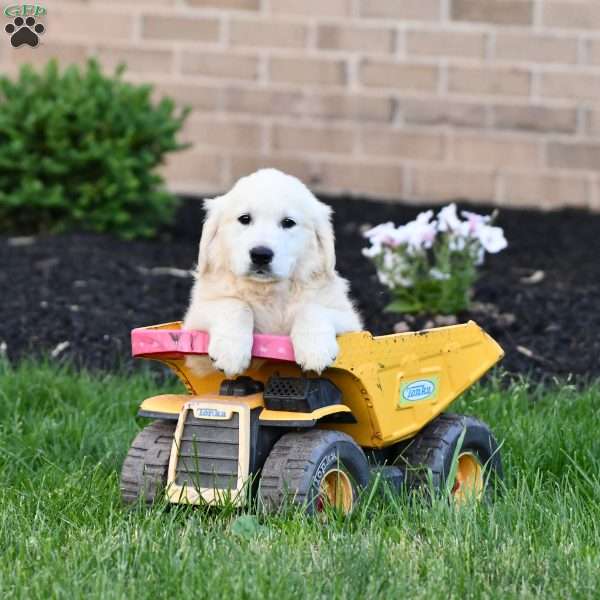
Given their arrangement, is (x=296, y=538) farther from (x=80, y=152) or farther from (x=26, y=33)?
(x=26, y=33)

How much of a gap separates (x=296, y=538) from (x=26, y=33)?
617 centimetres

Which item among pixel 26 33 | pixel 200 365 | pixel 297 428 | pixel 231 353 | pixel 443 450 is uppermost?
pixel 26 33

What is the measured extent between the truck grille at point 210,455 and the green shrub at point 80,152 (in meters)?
3.62

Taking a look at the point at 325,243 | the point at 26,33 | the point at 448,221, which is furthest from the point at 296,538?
the point at 26,33

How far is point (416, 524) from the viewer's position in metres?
3.34

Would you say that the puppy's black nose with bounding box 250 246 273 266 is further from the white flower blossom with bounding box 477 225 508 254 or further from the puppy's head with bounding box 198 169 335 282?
the white flower blossom with bounding box 477 225 508 254

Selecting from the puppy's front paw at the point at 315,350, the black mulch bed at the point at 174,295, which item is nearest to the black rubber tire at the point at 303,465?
the puppy's front paw at the point at 315,350

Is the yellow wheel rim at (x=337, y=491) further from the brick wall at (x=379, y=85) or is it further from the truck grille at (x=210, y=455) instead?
the brick wall at (x=379, y=85)

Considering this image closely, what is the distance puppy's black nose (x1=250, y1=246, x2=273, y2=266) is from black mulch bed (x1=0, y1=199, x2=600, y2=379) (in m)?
1.90

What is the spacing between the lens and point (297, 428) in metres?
3.59

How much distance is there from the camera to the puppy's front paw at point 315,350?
340 centimetres

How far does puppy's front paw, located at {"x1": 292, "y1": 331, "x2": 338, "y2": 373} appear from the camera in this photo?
340 cm

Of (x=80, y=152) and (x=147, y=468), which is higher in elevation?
(x=80, y=152)

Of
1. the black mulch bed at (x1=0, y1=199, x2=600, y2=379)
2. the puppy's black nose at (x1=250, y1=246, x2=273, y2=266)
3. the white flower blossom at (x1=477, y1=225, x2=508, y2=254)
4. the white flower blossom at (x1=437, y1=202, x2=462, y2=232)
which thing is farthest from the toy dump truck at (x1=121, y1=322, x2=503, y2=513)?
the white flower blossom at (x1=437, y1=202, x2=462, y2=232)
